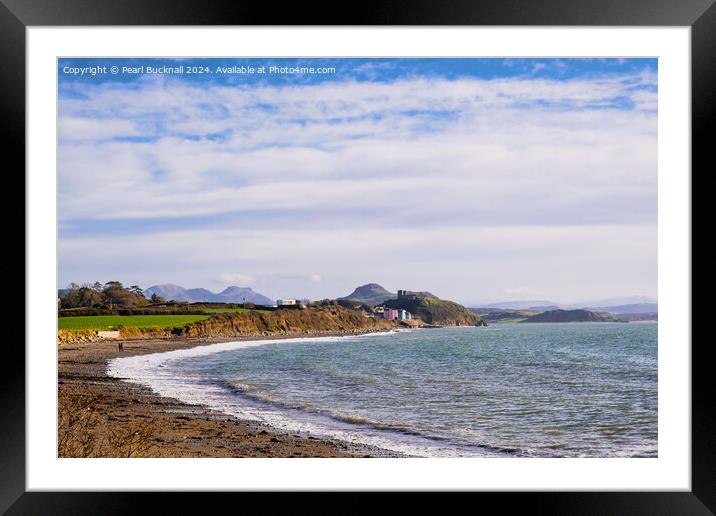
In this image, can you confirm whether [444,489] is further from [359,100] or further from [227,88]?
[359,100]

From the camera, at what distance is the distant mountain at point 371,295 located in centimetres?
3156

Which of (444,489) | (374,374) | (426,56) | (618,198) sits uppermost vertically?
(618,198)

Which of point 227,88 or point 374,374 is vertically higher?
point 227,88

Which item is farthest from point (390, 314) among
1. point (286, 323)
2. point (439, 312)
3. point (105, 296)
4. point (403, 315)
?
point (105, 296)

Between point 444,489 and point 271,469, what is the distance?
0.70 meters

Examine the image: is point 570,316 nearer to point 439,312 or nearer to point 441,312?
point 441,312

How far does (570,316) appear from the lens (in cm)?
3145

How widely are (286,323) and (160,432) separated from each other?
26839mm

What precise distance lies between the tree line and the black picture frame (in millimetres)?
14499

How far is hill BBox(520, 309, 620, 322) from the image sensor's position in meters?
31.5

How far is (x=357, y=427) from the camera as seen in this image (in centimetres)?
612

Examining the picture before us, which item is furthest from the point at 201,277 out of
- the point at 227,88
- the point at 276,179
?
the point at 227,88

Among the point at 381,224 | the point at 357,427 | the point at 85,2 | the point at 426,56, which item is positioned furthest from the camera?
the point at 381,224

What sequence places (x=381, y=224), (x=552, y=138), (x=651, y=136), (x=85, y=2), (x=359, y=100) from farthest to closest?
(x=381, y=224) < (x=552, y=138) < (x=651, y=136) < (x=359, y=100) < (x=85, y=2)
